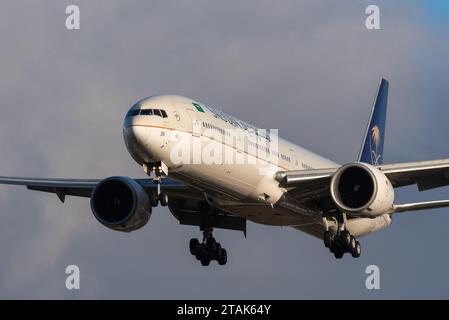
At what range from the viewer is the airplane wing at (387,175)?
46.5 metres

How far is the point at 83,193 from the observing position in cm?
5350

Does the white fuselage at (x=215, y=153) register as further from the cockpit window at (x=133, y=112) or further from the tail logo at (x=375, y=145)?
the tail logo at (x=375, y=145)

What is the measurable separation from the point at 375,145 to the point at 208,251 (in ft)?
42.8

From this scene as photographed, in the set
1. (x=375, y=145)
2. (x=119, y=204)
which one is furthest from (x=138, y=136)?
(x=375, y=145)

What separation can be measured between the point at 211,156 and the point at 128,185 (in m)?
7.62

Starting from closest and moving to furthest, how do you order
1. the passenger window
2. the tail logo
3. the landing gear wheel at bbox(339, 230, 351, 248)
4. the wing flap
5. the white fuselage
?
the white fuselage < the passenger window < the wing flap < the landing gear wheel at bbox(339, 230, 351, 248) < the tail logo

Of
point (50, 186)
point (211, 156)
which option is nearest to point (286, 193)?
point (211, 156)

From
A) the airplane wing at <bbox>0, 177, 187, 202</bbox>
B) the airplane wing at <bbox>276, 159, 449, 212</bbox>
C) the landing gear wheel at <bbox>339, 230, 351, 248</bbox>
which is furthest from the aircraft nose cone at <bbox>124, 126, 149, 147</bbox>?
the landing gear wheel at <bbox>339, 230, 351, 248</bbox>

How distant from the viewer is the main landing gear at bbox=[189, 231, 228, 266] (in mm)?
52006

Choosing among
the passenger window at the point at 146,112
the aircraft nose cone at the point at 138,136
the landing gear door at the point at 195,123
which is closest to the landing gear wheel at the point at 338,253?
the landing gear door at the point at 195,123

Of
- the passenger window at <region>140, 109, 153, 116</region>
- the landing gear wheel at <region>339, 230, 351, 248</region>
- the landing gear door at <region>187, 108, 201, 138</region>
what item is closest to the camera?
the passenger window at <region>140, 109, 153, 116</region>

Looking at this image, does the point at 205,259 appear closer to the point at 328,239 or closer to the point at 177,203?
the point at 177,203

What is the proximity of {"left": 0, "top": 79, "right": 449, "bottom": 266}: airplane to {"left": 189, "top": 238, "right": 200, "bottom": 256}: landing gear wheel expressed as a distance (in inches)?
2.0

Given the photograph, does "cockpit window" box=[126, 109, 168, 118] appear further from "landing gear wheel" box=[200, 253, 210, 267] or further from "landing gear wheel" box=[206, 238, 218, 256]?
"landing gear wheel" box=[200, 253, 210, 267]
